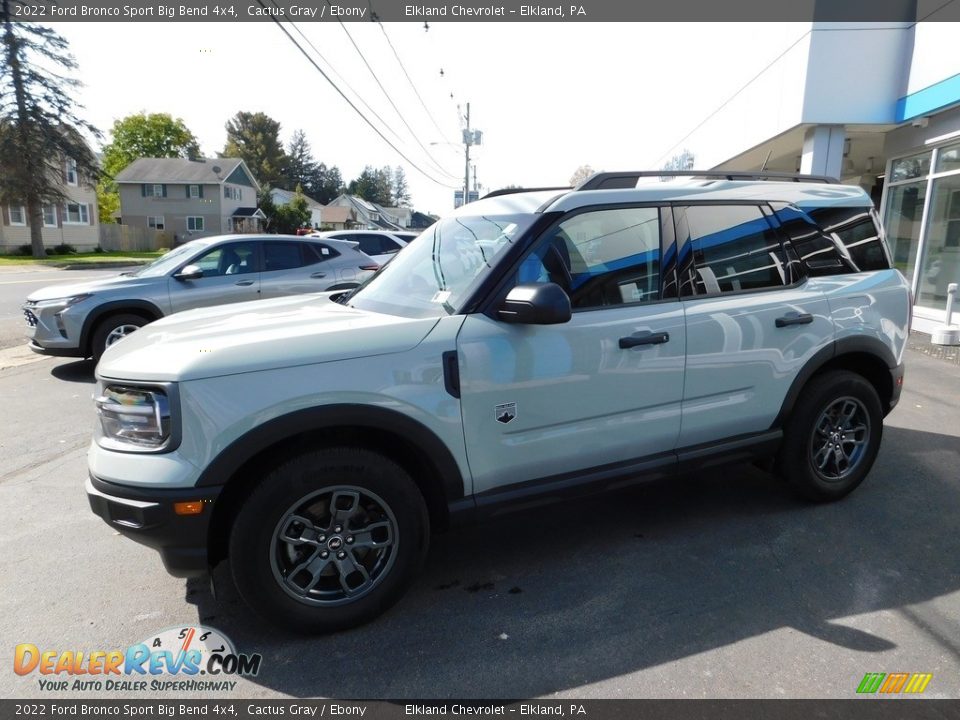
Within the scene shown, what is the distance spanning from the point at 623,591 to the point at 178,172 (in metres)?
64.0

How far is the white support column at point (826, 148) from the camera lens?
1182cm

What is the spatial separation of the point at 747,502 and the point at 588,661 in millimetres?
2072

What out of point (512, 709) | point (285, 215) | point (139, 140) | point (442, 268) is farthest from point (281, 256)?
point (139, 140)

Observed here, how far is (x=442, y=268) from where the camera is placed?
348cm

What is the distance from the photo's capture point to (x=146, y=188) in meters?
58.0

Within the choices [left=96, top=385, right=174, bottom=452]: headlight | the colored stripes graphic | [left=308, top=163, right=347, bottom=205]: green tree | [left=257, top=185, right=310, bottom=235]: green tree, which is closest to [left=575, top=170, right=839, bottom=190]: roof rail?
[left=96, top=385, right=174, bottom=452]: headlight

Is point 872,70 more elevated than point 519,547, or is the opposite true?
point 872,70

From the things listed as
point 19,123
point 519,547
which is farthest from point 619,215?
point 19,123

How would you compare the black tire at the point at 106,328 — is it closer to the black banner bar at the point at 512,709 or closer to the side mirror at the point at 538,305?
the black banner bar at the point at 512,709

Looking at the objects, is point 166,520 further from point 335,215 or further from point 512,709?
point 335,215

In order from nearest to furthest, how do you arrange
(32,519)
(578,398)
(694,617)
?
(694,617)
(578,398)
(32,519)

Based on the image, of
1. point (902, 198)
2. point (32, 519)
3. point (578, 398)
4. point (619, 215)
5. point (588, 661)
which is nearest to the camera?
point (588, 661)

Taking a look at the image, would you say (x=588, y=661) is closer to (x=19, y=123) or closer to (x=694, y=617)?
(x=694, y=617)

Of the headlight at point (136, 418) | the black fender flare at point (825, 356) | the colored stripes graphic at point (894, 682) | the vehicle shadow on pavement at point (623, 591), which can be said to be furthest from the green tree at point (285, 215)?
the colored stripes graphic at point (894, 682)
